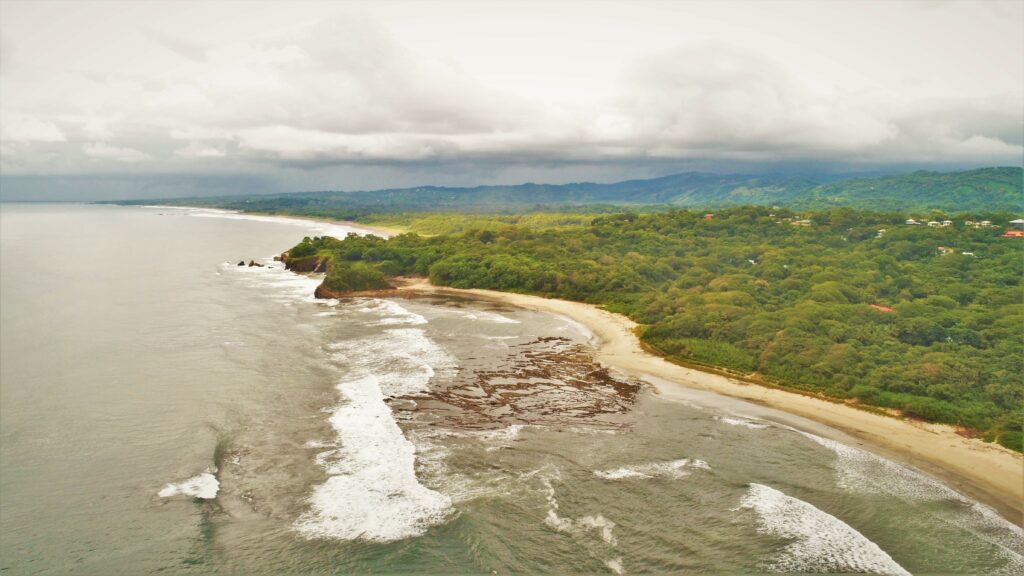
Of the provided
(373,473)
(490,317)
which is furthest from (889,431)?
(490,317)

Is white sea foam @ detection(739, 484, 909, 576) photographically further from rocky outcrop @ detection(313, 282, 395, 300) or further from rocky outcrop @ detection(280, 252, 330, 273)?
rocky outcrop @ detection(280, 252, 330, 273)

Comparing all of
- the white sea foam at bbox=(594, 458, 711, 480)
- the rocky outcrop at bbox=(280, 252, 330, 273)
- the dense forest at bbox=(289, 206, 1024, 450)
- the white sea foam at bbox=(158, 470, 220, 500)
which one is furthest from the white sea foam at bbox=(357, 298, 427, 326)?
the white sea foam at bbox=(594, 458, 711, 480)

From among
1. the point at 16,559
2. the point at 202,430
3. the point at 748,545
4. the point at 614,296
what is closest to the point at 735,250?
the point at 614,296

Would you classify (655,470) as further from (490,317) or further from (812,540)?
(490,317)

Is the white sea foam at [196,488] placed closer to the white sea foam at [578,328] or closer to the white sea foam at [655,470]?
the white sea foam at [655,470]

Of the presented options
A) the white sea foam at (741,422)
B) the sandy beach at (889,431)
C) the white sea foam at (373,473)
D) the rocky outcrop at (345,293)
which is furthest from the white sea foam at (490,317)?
the white sea foam at (741,422)

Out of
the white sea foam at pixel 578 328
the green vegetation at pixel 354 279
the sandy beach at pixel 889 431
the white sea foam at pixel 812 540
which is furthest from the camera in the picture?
the green vegetation at pixel 354 279
